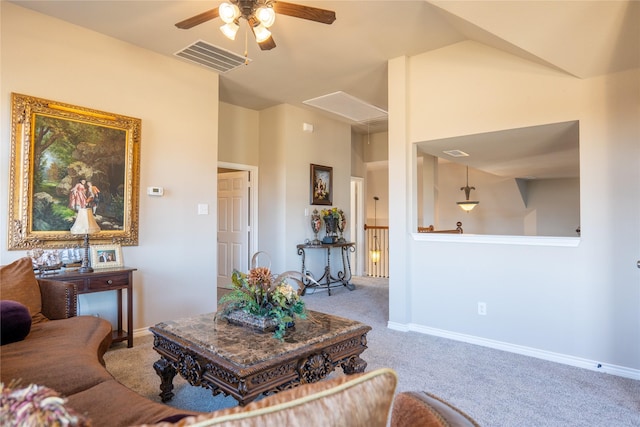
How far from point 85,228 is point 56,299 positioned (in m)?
0.70

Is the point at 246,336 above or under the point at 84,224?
under

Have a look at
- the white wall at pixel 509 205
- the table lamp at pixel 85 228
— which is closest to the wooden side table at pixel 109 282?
the table lamp at pixel 85 228

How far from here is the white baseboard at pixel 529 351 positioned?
2672 mm

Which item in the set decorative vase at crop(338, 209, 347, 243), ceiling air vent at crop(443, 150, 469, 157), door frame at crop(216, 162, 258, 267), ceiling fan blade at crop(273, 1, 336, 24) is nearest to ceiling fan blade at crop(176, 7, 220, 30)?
ceiling fan blade at crop(273, 1, 336, 24)

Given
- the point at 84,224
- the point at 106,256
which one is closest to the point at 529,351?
the point at 106,256

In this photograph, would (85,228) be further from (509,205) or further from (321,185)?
(509,205)

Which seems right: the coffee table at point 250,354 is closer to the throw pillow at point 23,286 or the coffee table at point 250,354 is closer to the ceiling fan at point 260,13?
the throw pillow at point 23,286

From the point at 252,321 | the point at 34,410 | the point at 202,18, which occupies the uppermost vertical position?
the point at 202,18

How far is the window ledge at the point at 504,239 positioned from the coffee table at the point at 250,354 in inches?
68.4

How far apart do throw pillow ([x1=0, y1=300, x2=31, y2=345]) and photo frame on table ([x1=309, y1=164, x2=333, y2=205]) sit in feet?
13.8

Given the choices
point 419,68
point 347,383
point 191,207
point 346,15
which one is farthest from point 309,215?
point 347,383

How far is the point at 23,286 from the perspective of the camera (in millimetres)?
2314

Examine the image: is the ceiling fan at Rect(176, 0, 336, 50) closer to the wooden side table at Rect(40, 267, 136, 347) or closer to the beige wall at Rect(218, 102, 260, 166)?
the wooden side table at Rect(40, 267, 136, 347)

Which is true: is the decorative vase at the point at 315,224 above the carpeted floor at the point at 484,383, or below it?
above
